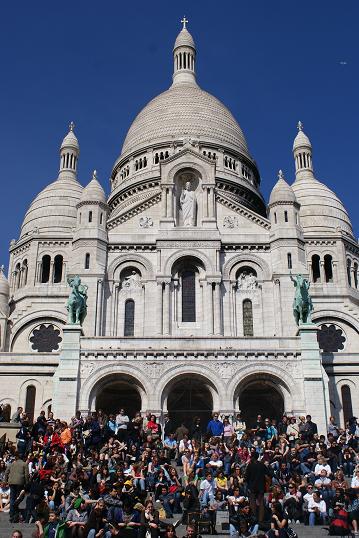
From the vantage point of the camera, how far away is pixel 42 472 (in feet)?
76.6

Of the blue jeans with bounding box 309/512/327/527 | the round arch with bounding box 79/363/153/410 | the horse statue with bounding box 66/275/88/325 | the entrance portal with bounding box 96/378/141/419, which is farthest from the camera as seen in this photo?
the entrance portal with bounding box 96/378/141/419

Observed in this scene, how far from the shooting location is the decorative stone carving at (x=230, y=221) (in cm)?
4694

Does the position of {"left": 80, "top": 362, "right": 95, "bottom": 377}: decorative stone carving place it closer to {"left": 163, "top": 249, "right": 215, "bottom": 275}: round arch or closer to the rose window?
{"left": 163, "top": 249, "right": 215, "bottom": 275}: round arch

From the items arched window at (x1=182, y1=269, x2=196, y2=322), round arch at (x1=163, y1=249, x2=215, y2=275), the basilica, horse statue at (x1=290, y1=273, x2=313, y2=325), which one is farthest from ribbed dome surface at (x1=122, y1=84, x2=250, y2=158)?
→ horse statue at (x1=290, y1=273, x2=313, y2=325)

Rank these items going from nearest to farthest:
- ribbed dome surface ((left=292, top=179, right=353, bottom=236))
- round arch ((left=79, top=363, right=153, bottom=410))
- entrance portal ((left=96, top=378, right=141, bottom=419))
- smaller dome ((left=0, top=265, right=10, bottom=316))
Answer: round arch ((left=79, top=363, right=153, bottom=410)), entrance portal ((left=96, top=378, right=141, bottom=419)), smaller dome ((left=0, top=265, right=10, bottom=316)), ribbed dome surface ((left=292, top=179, right=353, bottom=236))

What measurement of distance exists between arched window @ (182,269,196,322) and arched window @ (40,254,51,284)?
14.2 m

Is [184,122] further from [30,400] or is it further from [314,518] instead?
[314,518]

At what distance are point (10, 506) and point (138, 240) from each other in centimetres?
2510

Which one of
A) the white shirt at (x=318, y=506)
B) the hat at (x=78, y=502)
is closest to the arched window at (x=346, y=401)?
the white shirt at (x=318, y=506)

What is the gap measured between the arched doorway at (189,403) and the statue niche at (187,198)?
11805 mm

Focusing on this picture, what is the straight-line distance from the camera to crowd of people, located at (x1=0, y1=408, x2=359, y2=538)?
19.8 metres

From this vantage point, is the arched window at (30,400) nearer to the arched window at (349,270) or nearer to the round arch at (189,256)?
the round arch at (189,256)

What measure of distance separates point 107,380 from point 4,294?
17.9m

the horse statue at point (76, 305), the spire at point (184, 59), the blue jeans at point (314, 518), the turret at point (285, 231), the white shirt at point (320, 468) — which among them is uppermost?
the spire at point (184, 59)
